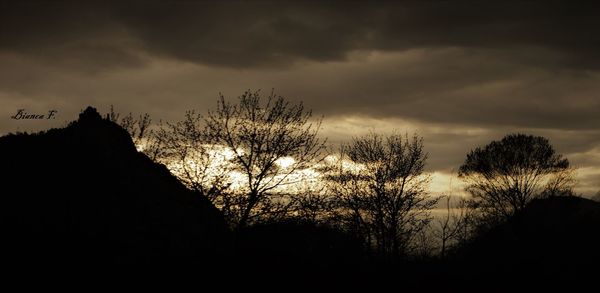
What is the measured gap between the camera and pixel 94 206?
22.2 metres

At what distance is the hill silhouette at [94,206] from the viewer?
1859 cm

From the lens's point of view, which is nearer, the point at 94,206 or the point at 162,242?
the point at 162,242

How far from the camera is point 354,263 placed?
30.6 metres

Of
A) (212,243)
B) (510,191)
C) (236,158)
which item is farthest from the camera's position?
(510,191)

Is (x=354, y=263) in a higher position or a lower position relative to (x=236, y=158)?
lower

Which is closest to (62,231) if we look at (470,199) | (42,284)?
(42,284)

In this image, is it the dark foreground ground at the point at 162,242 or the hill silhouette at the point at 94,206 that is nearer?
the dark foreground ground at the point at 162,242

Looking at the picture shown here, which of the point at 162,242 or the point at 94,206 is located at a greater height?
the point at 94,206

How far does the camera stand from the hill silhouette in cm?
1859

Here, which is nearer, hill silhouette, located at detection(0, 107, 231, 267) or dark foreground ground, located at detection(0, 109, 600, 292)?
dark foreground ground, located at detection(0, 109, 600, 292)

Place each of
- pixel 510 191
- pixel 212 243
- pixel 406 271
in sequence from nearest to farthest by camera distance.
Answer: pixel 212 243 < pixel 406 271 < pixel 510 191

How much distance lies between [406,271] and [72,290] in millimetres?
24803

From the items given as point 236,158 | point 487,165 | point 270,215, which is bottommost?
point 270,215

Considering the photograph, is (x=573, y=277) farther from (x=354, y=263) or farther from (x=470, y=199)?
(x=470, y=199)
